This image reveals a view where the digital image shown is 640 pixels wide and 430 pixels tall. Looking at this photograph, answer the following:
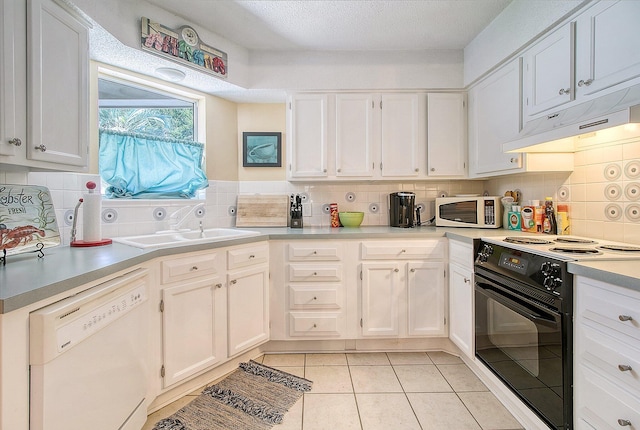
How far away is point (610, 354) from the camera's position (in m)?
1.09

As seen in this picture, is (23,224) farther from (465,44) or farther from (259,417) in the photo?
(465,44)

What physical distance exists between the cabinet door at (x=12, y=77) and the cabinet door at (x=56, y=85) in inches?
1.1

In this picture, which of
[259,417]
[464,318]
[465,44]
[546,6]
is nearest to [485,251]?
[464,318]

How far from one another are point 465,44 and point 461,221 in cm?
150

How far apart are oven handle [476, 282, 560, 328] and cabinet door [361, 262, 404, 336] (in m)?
0.60

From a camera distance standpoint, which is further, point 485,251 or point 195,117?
point 195,117

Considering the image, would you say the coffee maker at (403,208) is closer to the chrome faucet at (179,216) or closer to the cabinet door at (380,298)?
the cabinet door at (380,298)

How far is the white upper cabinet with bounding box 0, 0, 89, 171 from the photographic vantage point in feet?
4.08

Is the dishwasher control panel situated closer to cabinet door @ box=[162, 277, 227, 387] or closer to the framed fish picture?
cabinet door @ box=[162, 277, 227, 387]

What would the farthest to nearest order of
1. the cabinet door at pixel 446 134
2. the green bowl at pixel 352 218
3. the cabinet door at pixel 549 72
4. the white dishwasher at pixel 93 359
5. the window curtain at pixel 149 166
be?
the green bowl at pixel 352 218 < the cabinet door at pixel 446 134 < the window curtain at pixel 149 166 < the cabinet door at pixel 549 72 < the white dishwasher at pixel 93 359

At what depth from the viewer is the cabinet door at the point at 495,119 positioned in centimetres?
208

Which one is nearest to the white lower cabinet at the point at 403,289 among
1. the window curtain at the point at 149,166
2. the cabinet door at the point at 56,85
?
the window curtain at the point at 149,166

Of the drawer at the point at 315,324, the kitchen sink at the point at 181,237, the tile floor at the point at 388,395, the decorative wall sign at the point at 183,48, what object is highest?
the decorative wall sign at the point at 183,48

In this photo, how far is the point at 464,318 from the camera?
2113 mm
